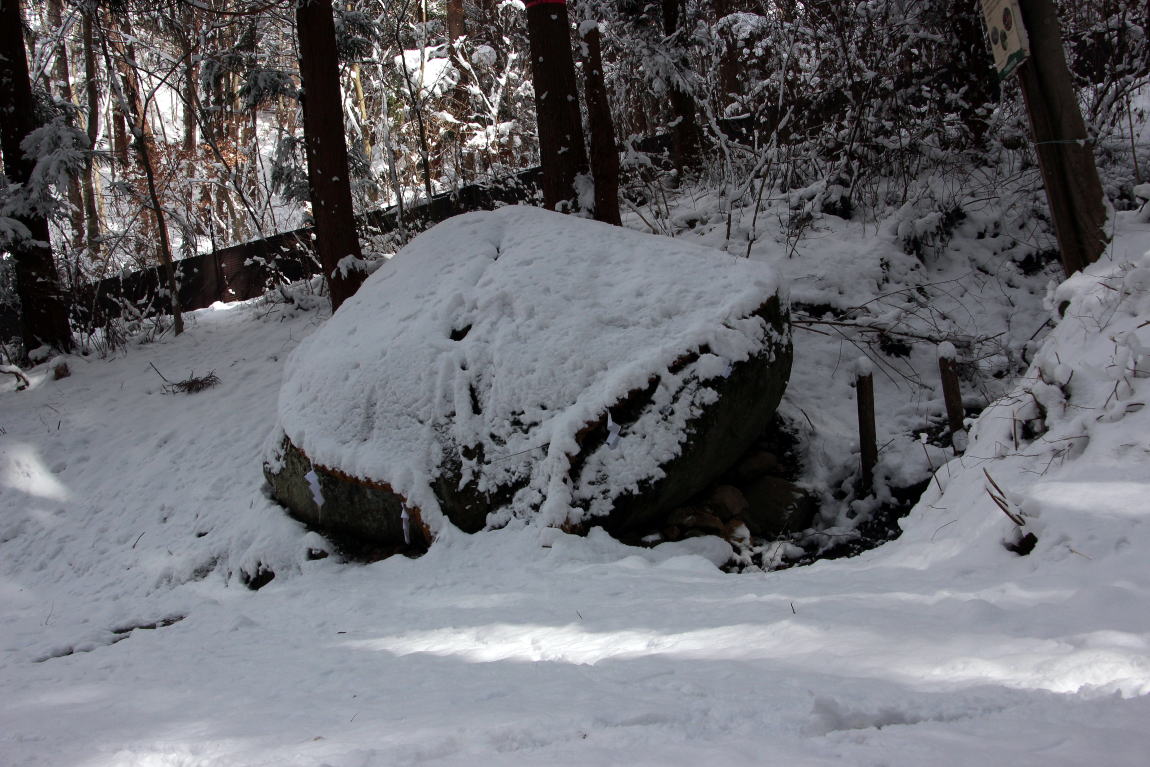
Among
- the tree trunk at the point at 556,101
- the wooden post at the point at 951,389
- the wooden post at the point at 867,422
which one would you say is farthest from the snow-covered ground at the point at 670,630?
the tree trunk at the point at 556,101

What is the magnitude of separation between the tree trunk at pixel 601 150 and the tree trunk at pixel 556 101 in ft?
0.52

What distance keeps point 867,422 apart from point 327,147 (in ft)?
17.8

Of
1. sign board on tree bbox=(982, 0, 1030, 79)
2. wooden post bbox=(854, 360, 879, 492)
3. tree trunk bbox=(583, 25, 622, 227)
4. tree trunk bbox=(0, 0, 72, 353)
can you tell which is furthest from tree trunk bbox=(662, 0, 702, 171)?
tree trunk bbox=(0, 0, 72, 353)

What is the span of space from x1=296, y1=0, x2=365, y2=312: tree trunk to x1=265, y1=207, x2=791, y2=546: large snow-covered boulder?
83.6 inches

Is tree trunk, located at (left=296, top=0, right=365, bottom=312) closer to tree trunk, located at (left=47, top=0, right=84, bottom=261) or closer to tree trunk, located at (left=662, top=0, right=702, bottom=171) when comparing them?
tree trunk, located at (left=47, top=0, right=84, bottom=261)

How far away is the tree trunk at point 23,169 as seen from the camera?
28.7ft

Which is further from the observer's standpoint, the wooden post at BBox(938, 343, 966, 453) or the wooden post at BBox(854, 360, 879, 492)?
the wooden post at BBox(854, 360, 879, 492)

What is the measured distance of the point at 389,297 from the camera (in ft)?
18.1

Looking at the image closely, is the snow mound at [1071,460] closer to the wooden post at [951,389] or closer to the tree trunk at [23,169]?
the wooden post at [951,389]

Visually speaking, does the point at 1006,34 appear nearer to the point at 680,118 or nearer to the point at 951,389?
the point at 951,389

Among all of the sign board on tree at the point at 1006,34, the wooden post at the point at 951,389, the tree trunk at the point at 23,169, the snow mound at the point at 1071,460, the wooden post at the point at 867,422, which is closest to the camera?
the snow mound at the point at 1071,460

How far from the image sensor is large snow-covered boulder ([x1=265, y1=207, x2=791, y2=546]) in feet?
13.9

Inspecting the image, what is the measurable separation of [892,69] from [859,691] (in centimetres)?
756

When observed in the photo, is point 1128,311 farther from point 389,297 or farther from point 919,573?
point 389,297
